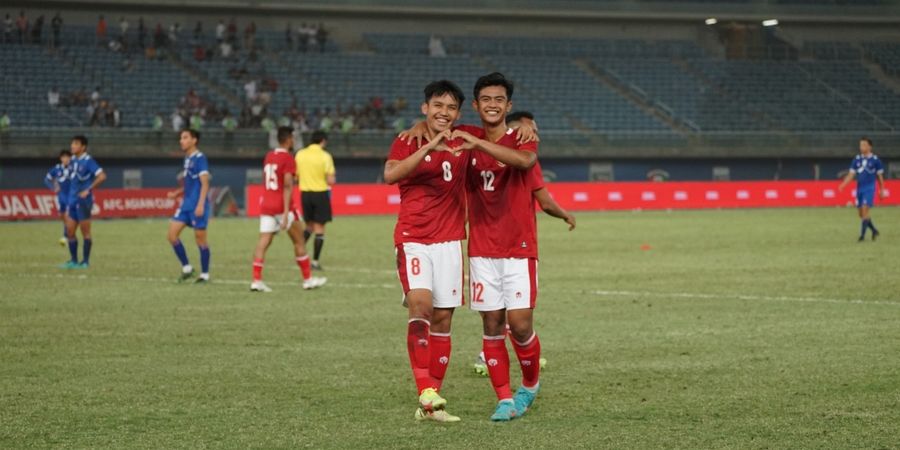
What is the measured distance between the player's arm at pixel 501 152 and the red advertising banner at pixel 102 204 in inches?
1341

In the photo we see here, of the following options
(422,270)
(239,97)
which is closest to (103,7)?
(239,97)

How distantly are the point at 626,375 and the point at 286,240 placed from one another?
2147cm

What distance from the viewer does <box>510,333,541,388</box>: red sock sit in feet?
27.5

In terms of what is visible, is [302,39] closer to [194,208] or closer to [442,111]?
[194,208]

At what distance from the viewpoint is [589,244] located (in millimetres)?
27391

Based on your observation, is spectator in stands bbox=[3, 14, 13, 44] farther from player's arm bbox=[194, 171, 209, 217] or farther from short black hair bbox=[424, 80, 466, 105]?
short black hair bbox=[424, 80, 466, 105]

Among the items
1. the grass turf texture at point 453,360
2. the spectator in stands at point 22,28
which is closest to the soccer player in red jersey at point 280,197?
the grass turf texture at point 453,360

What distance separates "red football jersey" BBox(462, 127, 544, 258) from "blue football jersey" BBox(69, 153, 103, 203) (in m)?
15.6

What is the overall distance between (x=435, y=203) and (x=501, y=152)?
30.0 inches

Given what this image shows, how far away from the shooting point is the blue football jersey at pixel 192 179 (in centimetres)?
1892

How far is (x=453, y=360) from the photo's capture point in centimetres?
1095

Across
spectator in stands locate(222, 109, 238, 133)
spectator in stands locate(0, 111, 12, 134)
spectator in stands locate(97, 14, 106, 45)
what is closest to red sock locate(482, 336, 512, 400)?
spectator in stands locate(0, 111, 12, 134)

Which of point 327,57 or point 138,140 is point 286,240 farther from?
point 327,57

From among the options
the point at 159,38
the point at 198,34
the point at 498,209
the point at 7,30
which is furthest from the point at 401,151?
the point at 198,34
